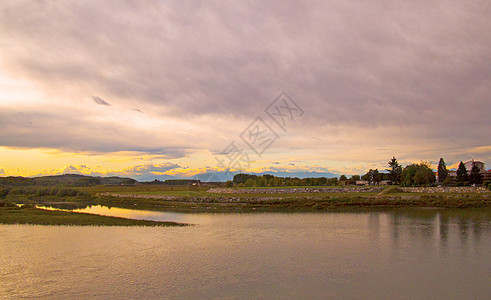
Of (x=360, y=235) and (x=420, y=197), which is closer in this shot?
(x=360, y=235)

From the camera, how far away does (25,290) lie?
41.9 ft

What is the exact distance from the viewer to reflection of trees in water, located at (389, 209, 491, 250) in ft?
74.8

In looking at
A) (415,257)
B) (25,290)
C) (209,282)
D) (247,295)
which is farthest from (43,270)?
(415,257)

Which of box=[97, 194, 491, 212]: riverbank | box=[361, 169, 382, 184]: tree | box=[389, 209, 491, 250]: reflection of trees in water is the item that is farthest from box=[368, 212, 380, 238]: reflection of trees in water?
box=[361, 169, 382, 184]: tree

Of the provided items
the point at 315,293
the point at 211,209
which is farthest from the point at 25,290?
the point at 211,209

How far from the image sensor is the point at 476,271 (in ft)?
50.6

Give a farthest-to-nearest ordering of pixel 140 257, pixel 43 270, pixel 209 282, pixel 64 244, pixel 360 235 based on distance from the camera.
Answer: pixel 360 235 < pixel 64 244 < pixel 140 257 < pixel 43 270 < pixel 209 282

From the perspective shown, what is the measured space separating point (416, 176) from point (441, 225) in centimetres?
4947

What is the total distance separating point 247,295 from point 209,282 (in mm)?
2082

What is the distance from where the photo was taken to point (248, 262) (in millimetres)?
17047

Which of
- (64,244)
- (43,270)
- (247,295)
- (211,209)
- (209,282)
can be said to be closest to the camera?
(247,295)

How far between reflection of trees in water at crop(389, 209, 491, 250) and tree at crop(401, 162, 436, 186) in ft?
122

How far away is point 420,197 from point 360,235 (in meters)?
28.4

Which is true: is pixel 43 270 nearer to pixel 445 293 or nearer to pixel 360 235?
pixel 445 293
